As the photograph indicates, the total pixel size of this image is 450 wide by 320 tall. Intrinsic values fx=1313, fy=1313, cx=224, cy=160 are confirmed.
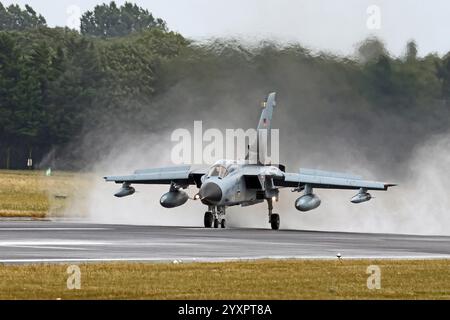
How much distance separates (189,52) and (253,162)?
23.3ft

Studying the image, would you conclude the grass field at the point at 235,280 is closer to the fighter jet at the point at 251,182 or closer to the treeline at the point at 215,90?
the fighter jet at the point at 251,182

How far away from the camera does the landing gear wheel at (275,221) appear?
50.0 meters

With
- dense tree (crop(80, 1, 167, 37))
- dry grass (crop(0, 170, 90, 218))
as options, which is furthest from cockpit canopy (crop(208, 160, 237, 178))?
dense tree (crop(80, 1, 167, 37))

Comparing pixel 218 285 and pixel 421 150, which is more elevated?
pixel 421 150

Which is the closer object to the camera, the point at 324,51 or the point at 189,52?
the point at 324,51

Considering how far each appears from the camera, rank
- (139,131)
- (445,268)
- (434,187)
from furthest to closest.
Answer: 1. (139,131)
2. (434,187)
3. (445,268)

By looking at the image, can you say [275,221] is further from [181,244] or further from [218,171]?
[181,244]

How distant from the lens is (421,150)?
52.2 m

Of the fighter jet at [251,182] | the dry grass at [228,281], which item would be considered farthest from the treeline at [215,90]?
the dry grass at [228,281]

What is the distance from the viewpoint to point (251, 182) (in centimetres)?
4953

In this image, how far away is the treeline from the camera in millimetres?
52500

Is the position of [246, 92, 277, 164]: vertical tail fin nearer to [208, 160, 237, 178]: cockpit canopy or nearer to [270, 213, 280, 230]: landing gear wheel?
[270, 213, 280, 230]: landing gear wheel
